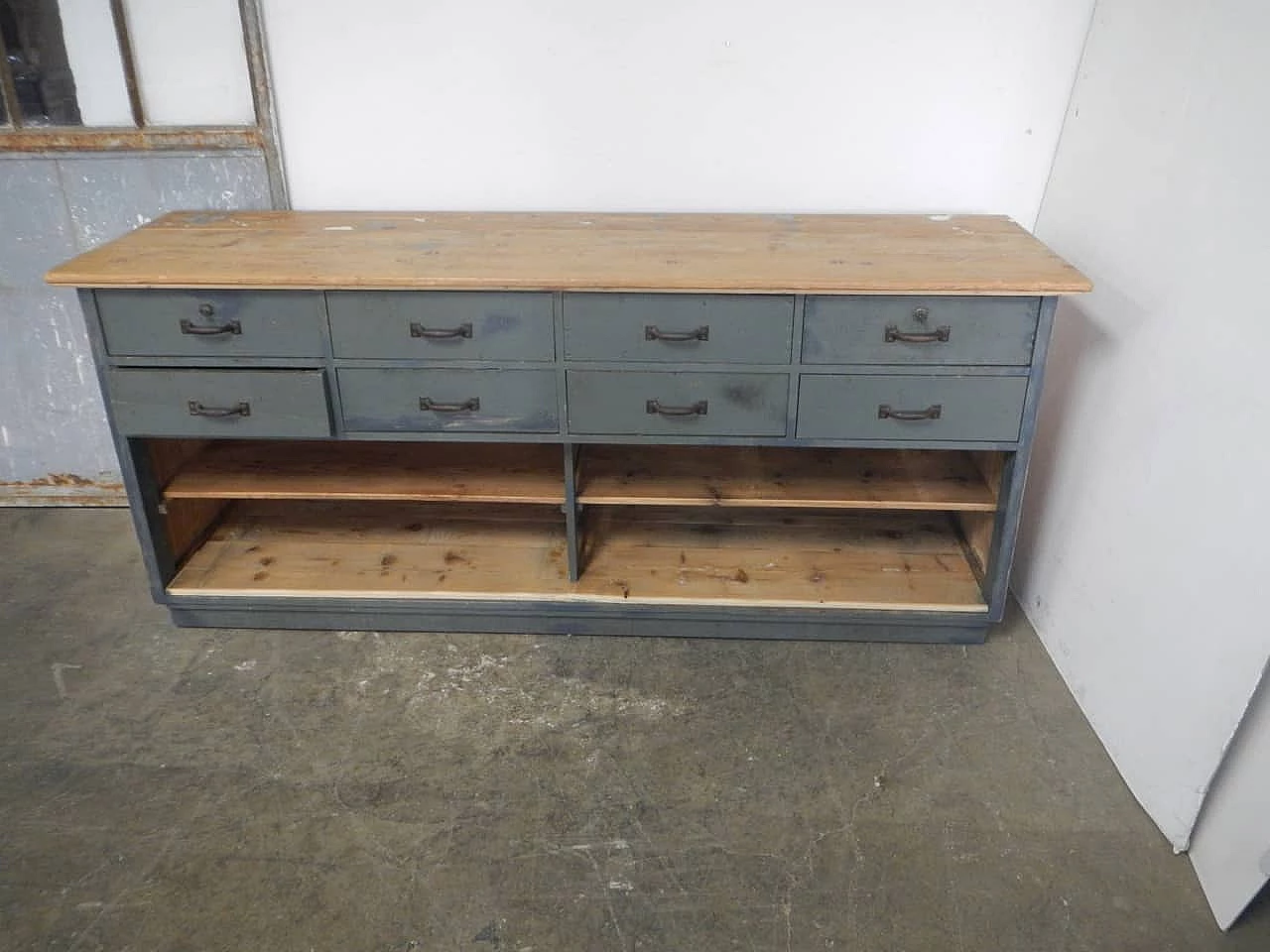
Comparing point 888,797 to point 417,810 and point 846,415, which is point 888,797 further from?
point 417,810

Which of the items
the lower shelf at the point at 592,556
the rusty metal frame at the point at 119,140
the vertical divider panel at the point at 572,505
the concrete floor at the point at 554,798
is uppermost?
the rusty metal frame at the point at 119,140

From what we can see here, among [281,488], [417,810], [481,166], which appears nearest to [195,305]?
[281,488]

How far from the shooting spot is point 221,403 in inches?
80.8

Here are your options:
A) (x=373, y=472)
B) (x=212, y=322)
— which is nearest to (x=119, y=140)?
(x=212, y=322)

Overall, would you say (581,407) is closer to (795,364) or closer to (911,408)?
(795,364)

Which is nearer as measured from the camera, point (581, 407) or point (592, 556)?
point (581, 407)

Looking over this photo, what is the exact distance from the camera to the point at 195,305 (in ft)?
6.48

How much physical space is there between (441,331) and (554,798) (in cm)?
98

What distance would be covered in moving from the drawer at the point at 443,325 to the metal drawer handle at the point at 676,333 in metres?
0.20

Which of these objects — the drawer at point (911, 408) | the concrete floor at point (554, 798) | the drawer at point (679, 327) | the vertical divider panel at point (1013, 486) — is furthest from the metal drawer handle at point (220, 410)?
the vertical divider panel at point (1013, 486)

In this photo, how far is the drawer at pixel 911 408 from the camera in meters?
1.98

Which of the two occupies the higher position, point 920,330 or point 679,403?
point 920,330

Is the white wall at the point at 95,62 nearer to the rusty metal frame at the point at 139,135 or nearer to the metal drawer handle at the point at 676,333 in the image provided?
the rusty metal frame at the point at 139,135

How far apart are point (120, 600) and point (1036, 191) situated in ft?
8.57
